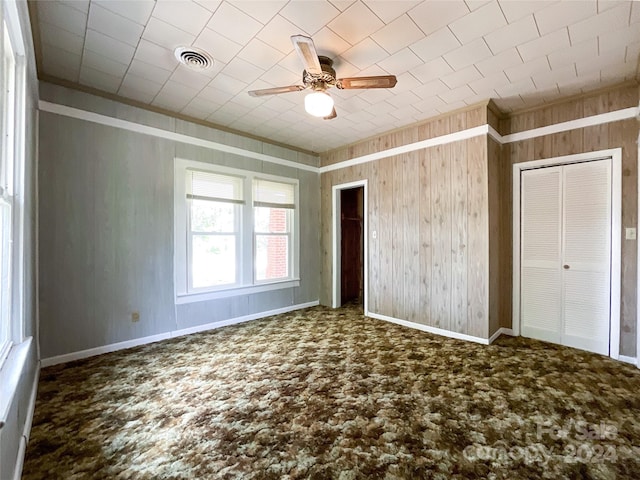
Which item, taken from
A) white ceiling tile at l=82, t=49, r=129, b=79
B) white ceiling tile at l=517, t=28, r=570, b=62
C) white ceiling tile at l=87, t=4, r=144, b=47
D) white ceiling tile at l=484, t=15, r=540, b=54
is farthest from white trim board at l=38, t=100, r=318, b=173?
white ceiling tile at l=517, t=28, r=570, b=62

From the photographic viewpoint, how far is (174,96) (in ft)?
10.5

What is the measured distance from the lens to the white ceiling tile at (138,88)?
2873 millimetres

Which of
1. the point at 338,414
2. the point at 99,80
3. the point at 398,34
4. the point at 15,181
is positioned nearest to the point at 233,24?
the point at 398,34

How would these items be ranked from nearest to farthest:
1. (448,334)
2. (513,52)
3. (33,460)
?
1. (33,460)
2. (513,52)
3. (448,334)

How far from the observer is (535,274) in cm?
354

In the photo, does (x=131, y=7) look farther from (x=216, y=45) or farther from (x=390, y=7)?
(x=390, y=7)

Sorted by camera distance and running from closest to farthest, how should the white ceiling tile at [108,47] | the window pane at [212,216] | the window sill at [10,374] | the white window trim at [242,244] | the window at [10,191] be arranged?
the window sill at [10,374]
the window at [10,191]
the white ceiling tile at [108,47]
the white window trim at [242,244]
the window pane at [212,216]

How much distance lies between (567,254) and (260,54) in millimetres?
3893

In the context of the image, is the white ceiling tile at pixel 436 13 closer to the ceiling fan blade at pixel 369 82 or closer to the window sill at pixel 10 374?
the ceiling fan blade at pixel 369 82

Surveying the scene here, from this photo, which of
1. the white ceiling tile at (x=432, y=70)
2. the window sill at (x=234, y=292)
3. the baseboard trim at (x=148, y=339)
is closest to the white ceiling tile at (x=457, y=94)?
the white ceiling tile at (x=432, y=70)

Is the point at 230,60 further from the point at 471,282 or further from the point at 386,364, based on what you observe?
the point at 471,282

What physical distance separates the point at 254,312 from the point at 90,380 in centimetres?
213

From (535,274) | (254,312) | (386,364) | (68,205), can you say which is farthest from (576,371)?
(68,205)

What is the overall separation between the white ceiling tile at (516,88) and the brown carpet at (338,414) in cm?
282
